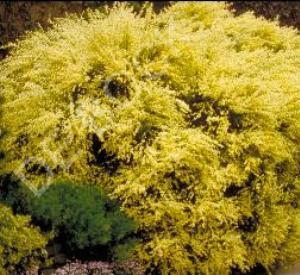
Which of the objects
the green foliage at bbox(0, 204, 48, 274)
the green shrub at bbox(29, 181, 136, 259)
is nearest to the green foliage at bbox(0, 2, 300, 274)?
the green shrub at bbox(29, 181, 136, 259)

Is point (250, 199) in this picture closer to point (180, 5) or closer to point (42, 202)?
point (42, 202)

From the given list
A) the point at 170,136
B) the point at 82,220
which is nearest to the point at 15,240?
the point at 82,220

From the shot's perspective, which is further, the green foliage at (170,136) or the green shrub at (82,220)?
the green foliage at (170,136)

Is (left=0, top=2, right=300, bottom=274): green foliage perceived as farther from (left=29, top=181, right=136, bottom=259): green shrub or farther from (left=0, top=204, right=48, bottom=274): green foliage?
(left=0, top=204, right=48, bottom=274): green foliage

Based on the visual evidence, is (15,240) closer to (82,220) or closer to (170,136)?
(82,220)

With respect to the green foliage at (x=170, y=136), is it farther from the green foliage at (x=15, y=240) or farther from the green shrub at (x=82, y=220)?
the green foliage at (x=15, y=240)

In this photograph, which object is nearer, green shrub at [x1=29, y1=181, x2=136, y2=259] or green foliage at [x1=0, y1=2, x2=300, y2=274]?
green shrub at [x1=29, y1=181, x2=136, y2=259]

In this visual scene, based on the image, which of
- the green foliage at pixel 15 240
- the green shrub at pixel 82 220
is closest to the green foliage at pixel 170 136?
the green shrub at pixel 82 220
